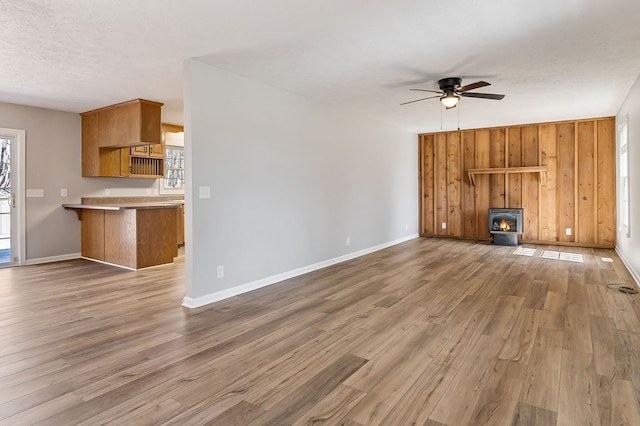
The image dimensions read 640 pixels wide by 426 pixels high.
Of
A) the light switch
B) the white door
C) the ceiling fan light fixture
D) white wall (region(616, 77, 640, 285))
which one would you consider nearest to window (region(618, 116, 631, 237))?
white wall (region(616, 77, 640, 285))

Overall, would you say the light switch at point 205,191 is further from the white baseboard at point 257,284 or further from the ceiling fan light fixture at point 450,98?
the ceiling fan light fixture at point 450,98

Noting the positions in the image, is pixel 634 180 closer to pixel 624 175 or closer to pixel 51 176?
pixel 624 175

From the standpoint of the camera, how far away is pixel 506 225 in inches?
297

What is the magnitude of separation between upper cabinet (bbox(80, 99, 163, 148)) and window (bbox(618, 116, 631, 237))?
6878 mm

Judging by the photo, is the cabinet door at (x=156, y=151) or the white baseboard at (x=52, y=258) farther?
the cabinet door at (x=156, y=151)

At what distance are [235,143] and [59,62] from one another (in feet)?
6.44

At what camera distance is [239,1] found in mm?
2607

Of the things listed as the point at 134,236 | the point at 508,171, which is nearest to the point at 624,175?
the point at 508,171

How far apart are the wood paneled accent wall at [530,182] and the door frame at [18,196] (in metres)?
7.85

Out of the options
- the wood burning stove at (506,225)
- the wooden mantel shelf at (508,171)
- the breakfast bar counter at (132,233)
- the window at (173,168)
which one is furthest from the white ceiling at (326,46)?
the wood burning stove at (506,225)

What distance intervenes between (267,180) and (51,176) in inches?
165

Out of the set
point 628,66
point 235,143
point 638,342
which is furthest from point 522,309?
point 235,143

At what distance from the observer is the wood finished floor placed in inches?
76.4

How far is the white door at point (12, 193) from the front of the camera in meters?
5.77
